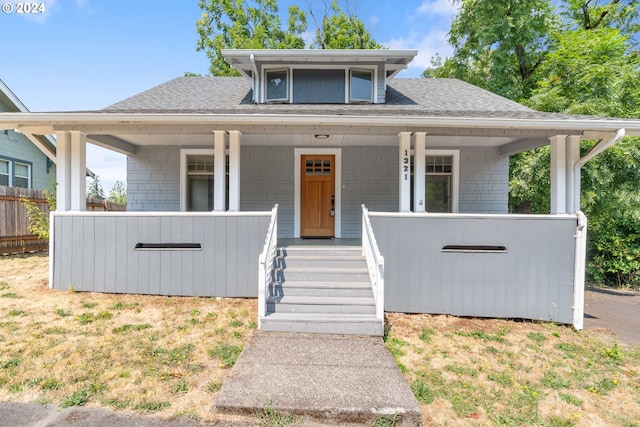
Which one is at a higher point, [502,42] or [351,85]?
[502,42]

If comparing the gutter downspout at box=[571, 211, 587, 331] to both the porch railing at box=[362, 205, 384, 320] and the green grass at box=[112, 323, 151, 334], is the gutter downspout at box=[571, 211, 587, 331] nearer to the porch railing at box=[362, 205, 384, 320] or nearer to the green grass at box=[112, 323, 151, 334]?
the porch railing at box=[362, 205, 384, 320]

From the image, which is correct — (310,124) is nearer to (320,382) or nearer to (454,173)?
(320,382)

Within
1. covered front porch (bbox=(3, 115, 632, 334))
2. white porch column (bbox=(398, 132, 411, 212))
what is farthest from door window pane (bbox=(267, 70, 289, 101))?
white porch column (bbox=(398, 132, 411, 212))

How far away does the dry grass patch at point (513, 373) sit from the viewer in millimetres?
2660

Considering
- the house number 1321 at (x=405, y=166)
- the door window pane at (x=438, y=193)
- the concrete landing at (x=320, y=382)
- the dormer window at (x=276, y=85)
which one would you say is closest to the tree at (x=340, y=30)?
the dormer window at (x=276, y=85)

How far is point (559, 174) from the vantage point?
201 inches

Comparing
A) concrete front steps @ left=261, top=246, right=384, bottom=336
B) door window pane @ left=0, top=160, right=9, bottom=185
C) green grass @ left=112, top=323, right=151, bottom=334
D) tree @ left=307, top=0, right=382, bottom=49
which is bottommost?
green grass @ left=112, top=323, right=151, bottom=334

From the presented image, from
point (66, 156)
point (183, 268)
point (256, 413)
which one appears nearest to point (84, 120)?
point (66, 156)

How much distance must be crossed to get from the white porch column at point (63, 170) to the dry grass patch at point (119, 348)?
4.99ft

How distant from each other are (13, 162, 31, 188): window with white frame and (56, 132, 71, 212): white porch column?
8.15 m

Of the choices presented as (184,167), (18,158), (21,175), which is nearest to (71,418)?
(184,167)

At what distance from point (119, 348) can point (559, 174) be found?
6637 mm

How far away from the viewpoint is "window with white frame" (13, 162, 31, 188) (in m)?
10.7

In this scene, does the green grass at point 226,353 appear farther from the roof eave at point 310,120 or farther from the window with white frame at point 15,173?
the window with white frame at point 15,173
